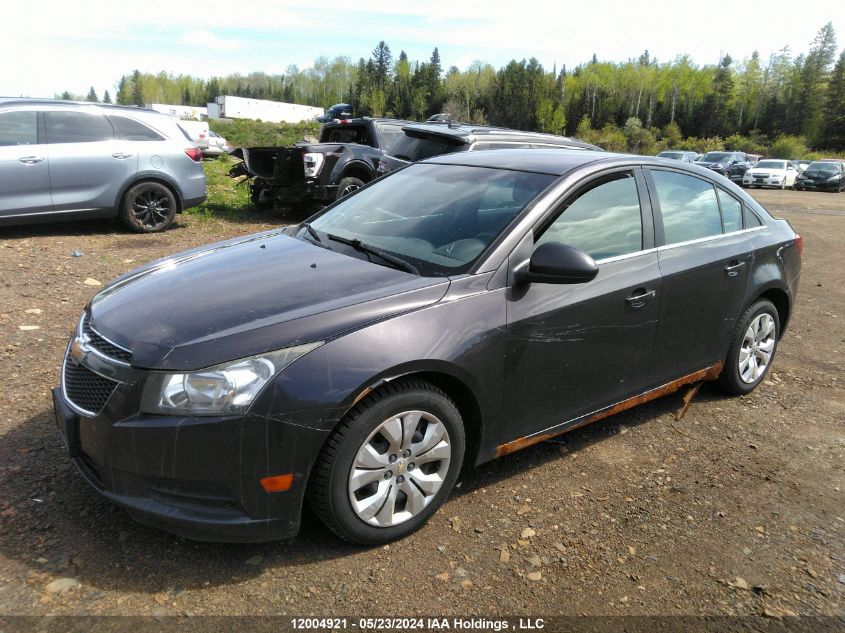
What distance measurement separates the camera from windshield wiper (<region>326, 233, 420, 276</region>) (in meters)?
3.16

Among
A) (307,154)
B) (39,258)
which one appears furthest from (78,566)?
(307,154)

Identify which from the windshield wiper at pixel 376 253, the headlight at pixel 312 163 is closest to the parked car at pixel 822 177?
the headlight at pixel 312 163

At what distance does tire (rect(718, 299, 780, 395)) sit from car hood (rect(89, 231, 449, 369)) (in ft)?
8.28

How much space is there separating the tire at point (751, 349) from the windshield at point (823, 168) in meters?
34.4

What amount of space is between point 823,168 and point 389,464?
38.0 m

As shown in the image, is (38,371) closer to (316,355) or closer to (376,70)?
(316,355)

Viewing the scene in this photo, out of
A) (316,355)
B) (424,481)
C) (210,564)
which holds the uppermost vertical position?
(316,355)

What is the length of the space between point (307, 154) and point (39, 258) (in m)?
4.54

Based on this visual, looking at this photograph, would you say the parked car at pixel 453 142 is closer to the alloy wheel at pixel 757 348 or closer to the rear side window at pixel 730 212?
the rear side window at pixel 730 212

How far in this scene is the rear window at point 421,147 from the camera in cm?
843

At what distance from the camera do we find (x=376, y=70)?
131 meters

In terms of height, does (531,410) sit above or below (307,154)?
below

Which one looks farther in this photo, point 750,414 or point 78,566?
point 750,414

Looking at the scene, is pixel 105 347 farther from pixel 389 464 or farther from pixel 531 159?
pixel 531 159
